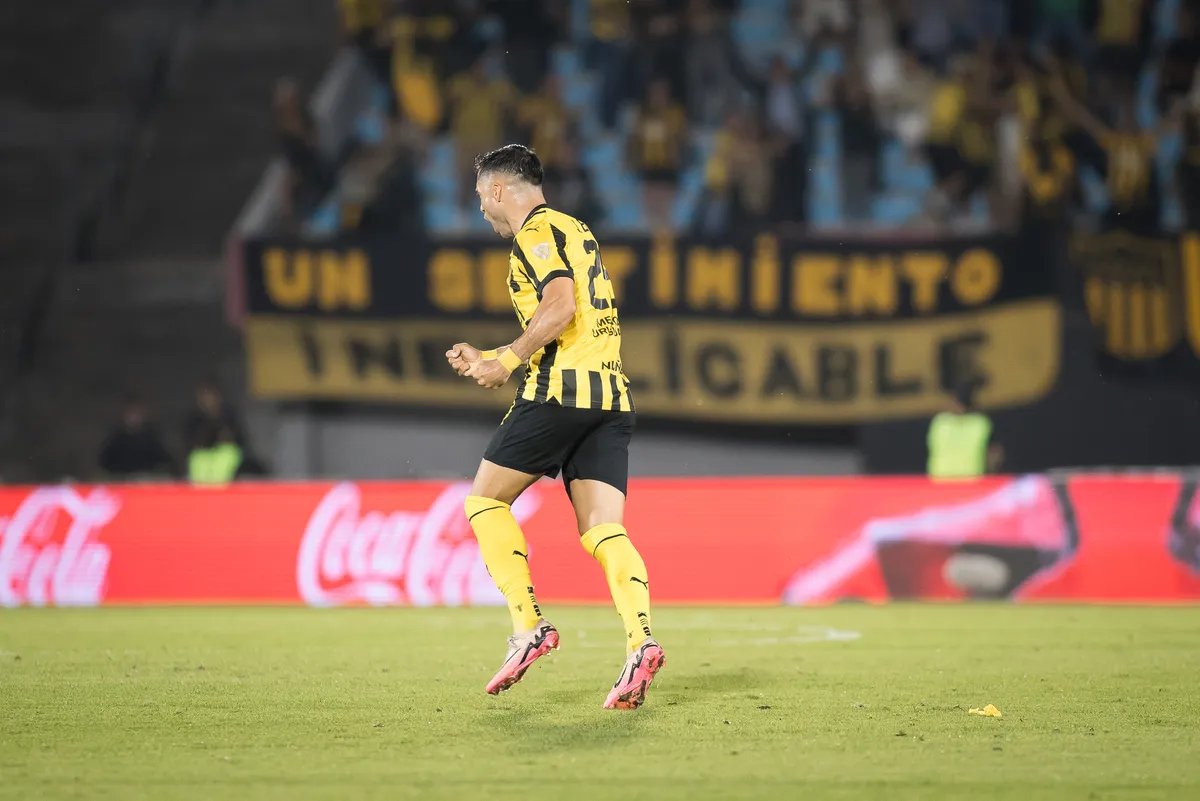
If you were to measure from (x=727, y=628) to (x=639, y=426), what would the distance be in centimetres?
666

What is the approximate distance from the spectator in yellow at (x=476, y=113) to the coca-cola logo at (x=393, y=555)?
636cm

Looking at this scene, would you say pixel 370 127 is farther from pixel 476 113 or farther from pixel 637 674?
pixel 637 674

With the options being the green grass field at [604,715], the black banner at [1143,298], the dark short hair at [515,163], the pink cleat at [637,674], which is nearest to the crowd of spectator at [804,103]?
the black banner at [1143,298]

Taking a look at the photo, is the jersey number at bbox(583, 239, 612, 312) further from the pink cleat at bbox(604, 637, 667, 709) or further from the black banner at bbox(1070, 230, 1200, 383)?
the black banner at bbox(1070, 230, 1200, 383)

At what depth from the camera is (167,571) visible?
13.1 metres

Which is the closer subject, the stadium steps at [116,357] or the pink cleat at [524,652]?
the pink cleat at [524,652]

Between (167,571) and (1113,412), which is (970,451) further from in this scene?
(167,571)

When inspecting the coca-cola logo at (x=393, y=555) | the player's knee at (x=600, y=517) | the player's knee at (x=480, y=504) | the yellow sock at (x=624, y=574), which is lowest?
the coca-cola logo at (x=393, y=555)

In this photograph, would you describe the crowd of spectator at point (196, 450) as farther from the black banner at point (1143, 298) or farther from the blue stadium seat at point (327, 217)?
the black banner at point (1143, 298)

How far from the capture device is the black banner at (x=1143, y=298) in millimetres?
15523

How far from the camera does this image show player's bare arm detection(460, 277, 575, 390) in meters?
6.34

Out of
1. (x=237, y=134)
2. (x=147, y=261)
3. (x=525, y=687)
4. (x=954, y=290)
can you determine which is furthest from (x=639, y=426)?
(x=525, y=687)

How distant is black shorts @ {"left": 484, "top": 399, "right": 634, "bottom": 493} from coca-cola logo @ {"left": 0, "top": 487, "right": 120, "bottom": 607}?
24.2 feet

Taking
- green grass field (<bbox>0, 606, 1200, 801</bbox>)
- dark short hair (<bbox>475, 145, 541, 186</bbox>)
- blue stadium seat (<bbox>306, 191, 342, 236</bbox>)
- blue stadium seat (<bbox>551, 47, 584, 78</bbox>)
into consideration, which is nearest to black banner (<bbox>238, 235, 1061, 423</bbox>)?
blue stadium seat (<bbox>306, 191, 342, 236</bbox>)
